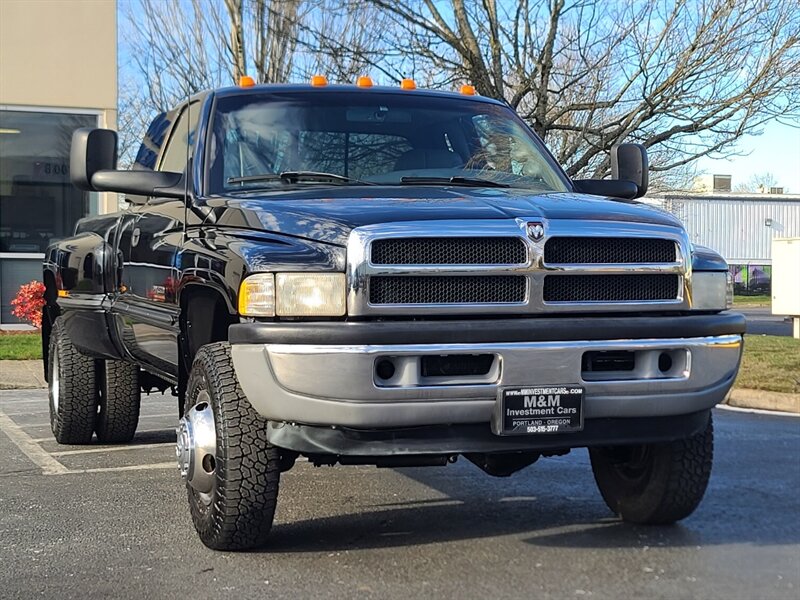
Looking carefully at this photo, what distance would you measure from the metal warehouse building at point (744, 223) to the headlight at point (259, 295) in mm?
54326

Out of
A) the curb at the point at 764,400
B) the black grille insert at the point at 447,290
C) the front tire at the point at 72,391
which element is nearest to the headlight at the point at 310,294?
the black grille insert at the point at 447,290

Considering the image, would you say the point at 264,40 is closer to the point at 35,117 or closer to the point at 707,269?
the point at 35,117

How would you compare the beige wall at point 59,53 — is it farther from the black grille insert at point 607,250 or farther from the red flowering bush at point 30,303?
the black grille insert at point 607,250

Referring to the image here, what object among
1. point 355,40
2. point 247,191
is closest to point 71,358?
point 247,191

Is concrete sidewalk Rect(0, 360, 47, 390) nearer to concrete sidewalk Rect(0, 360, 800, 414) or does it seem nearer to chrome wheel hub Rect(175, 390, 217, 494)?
concrete sidewalk Rect(0, 360, 800, 414)

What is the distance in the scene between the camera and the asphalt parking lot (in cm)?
433

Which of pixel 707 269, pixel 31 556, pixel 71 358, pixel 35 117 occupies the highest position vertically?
pixel 35 117

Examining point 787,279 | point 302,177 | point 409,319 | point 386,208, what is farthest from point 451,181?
point 787,279

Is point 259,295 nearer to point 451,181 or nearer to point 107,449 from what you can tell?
point 451,181

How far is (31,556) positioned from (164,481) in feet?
5.53

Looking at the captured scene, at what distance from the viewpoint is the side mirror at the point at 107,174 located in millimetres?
5445

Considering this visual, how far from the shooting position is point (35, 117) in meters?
16.9

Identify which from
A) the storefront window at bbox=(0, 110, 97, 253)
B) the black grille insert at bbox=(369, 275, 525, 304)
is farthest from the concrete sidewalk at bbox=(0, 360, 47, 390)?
the black grille insert at bbox=(369, 275, 525, 304)

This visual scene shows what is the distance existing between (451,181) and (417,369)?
4.66 feet
